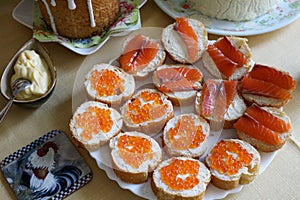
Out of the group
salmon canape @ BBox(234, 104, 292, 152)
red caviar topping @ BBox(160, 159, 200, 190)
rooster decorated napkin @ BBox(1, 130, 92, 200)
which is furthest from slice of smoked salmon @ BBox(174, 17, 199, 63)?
rooster decorated napkin @ BBox(1, 130, 92, 200)

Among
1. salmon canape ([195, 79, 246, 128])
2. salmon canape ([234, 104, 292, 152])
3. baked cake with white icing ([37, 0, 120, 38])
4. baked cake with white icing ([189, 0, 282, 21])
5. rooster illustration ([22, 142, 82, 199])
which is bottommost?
rooster illustration ([22, 142, 82, 199])

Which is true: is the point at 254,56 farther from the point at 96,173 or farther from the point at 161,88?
the point at 96,173

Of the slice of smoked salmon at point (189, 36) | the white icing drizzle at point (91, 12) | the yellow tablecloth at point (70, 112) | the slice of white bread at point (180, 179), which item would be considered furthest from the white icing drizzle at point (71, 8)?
the slice of white bread at point (180, 179)

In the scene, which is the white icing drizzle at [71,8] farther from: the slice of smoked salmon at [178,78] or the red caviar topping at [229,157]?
the red caviar topping at [229,157]

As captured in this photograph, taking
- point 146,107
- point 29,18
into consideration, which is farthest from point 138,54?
point 29,18

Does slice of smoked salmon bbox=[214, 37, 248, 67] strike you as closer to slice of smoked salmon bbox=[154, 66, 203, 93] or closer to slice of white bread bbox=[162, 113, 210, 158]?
slice of smoked salmon bbox=[154, 66, 203, 93]

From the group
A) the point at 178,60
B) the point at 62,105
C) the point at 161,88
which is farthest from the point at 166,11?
the point at 62,105

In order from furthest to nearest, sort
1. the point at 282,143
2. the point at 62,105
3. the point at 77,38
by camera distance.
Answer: the point at 77,38 → the point at 62,105 → the point at 282,143
